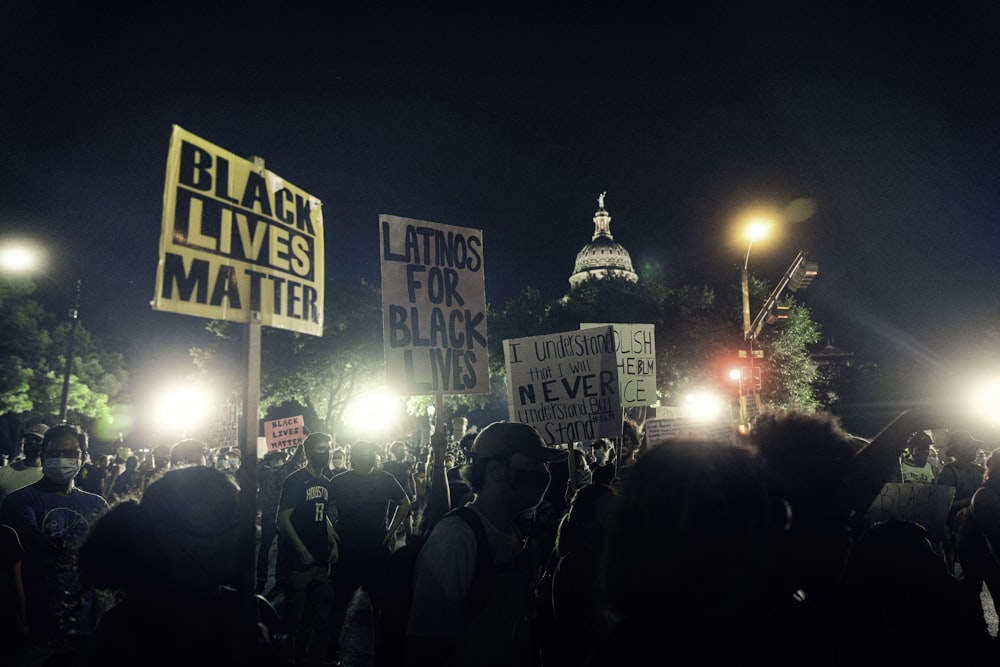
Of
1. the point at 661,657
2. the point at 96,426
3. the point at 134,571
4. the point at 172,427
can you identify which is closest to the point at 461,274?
the point at 134,571

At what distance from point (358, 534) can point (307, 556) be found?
23.8 inches

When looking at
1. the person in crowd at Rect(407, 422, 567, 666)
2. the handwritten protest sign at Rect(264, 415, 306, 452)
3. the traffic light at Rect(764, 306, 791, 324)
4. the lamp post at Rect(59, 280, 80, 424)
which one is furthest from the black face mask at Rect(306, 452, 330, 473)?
the lamp post at Rect(59, 280, 80, 424)

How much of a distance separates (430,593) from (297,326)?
6.01 ft

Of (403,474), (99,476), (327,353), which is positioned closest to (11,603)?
(403,474)

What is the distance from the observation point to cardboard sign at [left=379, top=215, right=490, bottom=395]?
203 inches

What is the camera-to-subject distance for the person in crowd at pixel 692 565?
1.48 m

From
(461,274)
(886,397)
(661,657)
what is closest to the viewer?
(661,657)

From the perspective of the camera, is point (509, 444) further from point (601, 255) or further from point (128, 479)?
point (601, 255)

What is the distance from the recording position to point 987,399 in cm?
342

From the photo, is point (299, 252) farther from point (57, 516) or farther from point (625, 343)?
point (625, 343)

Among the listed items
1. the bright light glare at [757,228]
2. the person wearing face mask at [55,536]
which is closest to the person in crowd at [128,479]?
the person wearing face mask at [55,536]

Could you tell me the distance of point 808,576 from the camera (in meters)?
2.31

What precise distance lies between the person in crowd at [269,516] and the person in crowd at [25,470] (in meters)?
1.99

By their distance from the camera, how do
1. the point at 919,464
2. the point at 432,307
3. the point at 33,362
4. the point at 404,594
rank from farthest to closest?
the point at 33,362
the point at 919,464
the point at 432,307
the point at 404,594
